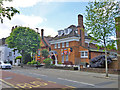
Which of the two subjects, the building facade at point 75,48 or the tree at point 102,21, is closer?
the tree at point 102,21

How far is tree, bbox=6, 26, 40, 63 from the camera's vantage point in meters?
34.4

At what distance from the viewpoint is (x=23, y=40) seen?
34.6m

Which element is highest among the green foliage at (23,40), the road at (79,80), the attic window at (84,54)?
the green foliage at (23,40)

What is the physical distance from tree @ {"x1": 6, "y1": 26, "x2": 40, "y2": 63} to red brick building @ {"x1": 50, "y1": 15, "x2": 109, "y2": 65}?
7.75 m

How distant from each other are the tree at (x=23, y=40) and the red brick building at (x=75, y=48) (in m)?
7.75

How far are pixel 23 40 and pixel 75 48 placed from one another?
1468 centimetres

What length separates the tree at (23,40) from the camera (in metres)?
34.4

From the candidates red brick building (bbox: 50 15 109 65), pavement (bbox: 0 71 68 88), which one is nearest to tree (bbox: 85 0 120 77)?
pavement (bbox: 0 71 68 88)

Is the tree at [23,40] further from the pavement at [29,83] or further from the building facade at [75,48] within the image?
the pavement at [29,83]

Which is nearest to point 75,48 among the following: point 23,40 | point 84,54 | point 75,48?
point 75,48

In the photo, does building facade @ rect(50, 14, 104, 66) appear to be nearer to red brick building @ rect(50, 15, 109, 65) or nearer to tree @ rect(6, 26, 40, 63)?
red brick building @ rect(50, 15, 109, 65)

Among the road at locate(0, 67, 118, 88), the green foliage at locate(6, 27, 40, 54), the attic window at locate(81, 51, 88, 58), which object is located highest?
the green foliage at locate(6, 27, 40, 54)

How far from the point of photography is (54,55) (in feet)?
132

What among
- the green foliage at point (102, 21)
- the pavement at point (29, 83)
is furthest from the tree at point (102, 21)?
the pavement at point (29, 83)
